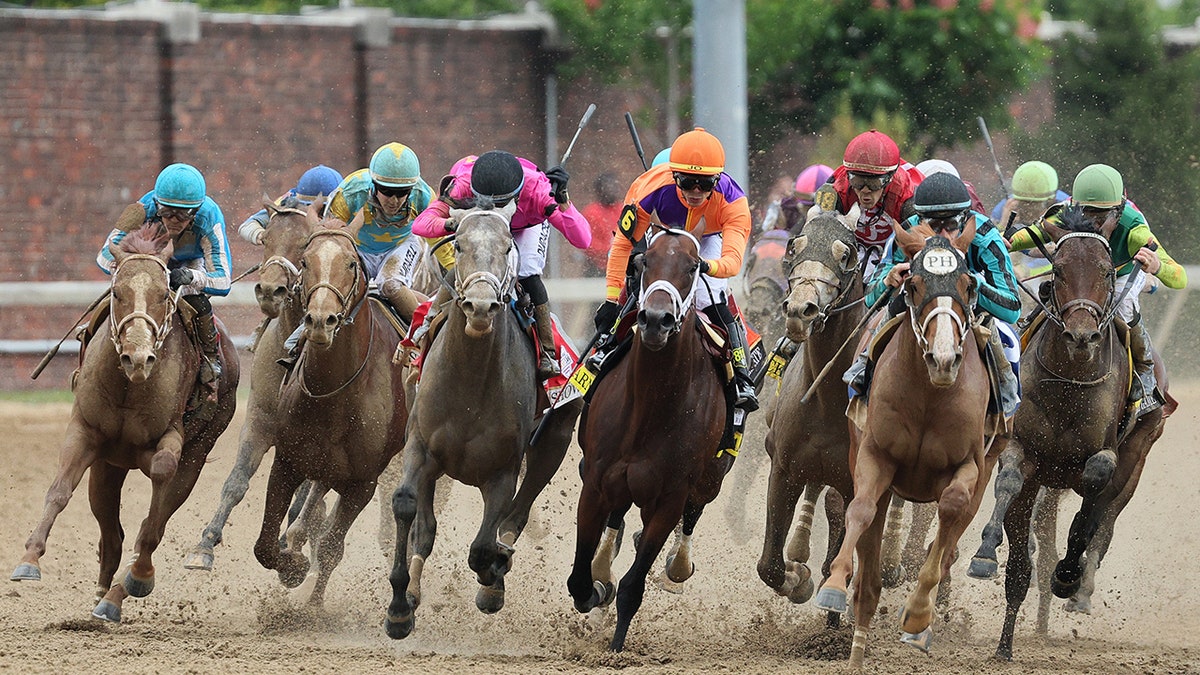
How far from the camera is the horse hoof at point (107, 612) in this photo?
904 centimetres

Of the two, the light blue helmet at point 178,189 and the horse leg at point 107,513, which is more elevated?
the light blue helmet at point 178,189

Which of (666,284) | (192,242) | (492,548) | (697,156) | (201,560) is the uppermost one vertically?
(697,156)

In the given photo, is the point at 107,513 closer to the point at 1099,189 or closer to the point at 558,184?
the point at 558,184

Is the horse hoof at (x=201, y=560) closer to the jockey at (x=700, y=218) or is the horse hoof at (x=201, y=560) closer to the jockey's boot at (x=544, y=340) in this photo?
the jockey's boot at (x=544, y=340)

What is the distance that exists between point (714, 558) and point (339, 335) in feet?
11.8

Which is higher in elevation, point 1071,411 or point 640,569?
point 1071,411

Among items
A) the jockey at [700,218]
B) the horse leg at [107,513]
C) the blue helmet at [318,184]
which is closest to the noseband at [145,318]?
the horse leg at [107,513]

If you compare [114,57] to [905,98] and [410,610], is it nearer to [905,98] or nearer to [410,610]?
[905,98]

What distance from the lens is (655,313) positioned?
7.92 meters

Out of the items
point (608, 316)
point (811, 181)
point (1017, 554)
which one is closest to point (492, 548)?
point (608, 316)

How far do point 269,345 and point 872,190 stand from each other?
3.23 m

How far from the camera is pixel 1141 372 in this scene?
9633 millimetres

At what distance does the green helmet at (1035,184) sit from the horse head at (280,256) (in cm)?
459

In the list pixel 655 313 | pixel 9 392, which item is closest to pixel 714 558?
pixel 655 313
